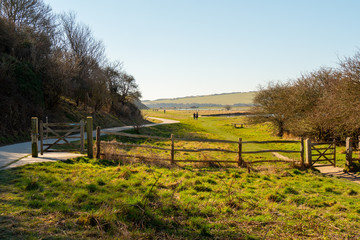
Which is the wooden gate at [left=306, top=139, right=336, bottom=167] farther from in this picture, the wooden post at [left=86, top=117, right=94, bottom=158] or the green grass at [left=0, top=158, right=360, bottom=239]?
the wooden post at [left=86, top=117, right=94, bottom=158]

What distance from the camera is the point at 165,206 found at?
20.7 ft

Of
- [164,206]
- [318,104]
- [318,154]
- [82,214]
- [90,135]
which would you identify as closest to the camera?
[82,214]

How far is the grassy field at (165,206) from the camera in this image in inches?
199

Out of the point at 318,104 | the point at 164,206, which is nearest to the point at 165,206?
the point at 164,206

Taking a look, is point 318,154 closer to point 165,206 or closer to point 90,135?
point 165,206

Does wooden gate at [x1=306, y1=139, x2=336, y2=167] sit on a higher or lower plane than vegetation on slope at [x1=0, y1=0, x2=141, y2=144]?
lower

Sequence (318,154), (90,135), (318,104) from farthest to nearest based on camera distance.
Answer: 1. (318,104)
2. (318,154)
3. (90,135)

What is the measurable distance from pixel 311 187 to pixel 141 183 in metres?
6.02

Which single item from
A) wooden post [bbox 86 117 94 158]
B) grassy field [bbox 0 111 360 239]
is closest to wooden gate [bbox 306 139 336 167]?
grassy field [bbox 0 111 360 239]

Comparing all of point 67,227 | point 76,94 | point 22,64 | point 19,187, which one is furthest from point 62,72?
point 67,227

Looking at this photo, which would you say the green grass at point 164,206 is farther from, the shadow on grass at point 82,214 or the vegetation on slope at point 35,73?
the vegetation on slope at point 35,73

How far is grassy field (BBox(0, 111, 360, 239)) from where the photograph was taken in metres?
5.06

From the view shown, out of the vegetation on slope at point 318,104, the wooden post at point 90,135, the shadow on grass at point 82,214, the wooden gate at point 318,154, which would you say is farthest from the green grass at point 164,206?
the vegetation on slope at point 318,104

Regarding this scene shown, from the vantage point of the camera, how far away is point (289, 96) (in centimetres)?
2644
